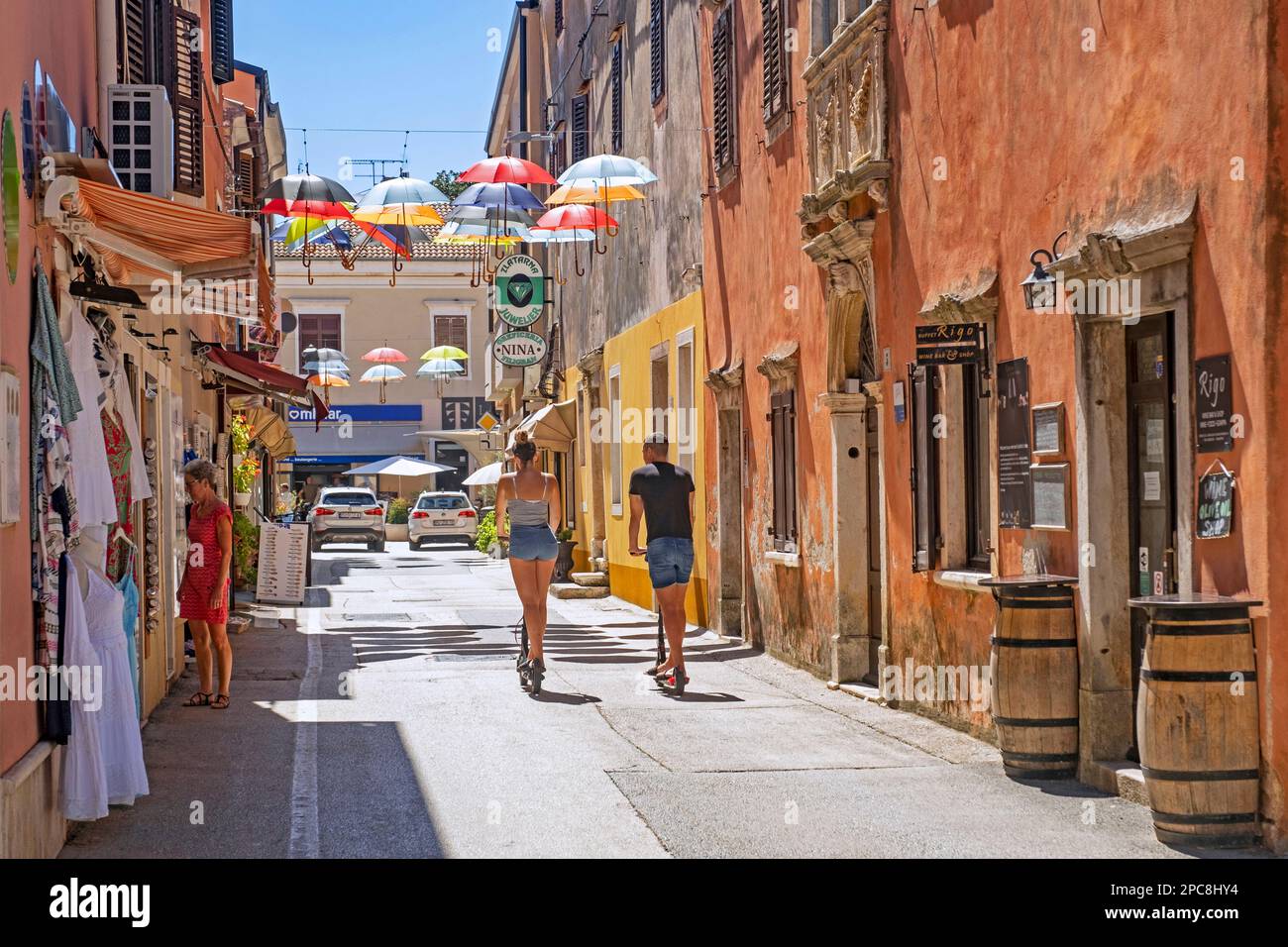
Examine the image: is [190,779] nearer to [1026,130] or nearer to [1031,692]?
[1031,692]

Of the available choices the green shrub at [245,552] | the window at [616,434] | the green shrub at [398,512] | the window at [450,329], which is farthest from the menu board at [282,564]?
the window at [450,329]

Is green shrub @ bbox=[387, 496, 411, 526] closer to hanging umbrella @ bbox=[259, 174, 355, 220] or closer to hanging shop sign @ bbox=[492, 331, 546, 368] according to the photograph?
hanging shop sign @ bbox=[492, 331, 546, 368]

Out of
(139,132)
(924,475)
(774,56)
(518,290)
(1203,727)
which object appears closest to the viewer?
(1203,727)

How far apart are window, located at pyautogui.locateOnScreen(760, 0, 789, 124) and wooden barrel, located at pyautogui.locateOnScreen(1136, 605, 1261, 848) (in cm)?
901

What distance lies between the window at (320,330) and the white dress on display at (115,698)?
50040 millimetres

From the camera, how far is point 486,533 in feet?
128

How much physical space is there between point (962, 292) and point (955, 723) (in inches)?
106

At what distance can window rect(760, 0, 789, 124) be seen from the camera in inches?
593

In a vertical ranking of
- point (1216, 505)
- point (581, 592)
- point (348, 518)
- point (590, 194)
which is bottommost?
point (581, 592)

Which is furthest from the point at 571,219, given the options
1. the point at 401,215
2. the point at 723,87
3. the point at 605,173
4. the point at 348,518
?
the point at 348,518

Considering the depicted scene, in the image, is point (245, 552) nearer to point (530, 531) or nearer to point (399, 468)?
point (530, 531)

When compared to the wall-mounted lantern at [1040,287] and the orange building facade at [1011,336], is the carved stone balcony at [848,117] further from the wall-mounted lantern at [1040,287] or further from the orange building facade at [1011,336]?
the wall-mounted lantern at [1040,287]

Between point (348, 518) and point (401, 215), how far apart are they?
22.7 metres
